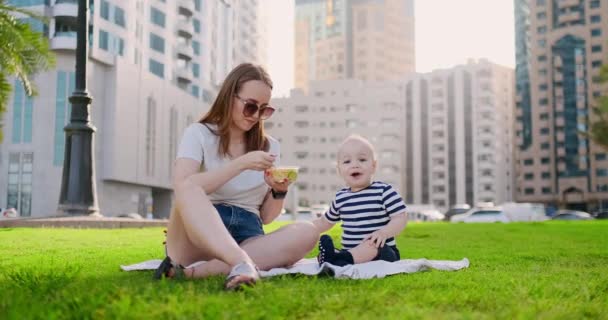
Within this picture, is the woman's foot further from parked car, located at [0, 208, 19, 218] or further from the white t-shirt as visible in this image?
parked car, located at [0, 208, 19, 218]

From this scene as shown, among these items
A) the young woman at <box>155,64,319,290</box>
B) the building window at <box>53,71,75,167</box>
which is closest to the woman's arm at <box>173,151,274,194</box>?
the young woman at <box>155,64,319,290</box>

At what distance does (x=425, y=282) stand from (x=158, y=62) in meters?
48.6

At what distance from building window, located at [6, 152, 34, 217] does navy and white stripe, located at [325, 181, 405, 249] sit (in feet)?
125

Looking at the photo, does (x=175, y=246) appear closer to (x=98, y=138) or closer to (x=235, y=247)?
(x=235, y=247)

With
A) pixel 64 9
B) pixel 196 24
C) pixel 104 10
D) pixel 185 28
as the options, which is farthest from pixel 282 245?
pixel 196 24

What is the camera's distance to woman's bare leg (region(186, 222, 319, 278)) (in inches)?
169

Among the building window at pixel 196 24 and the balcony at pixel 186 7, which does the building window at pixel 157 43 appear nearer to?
the balcony at pixel 186 7

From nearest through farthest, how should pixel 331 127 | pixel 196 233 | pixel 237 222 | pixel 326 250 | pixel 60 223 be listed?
pixel 196 233
pixel 326 250
pixel 237 222
pixel 60 223
pixel 331 127

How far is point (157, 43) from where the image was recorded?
50344mm

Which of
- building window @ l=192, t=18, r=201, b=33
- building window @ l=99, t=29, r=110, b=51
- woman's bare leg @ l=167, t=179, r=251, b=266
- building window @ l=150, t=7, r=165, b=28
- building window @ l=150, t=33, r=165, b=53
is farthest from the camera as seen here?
building window @ l=192, t=18, r=201, b=33

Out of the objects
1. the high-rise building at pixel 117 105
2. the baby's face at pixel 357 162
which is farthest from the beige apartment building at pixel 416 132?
the baby's face at pixel 357 162

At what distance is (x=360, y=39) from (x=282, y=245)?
13263 cm

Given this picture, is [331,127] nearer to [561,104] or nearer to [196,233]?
[561,104]

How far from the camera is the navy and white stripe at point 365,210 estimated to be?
4.77 metres
